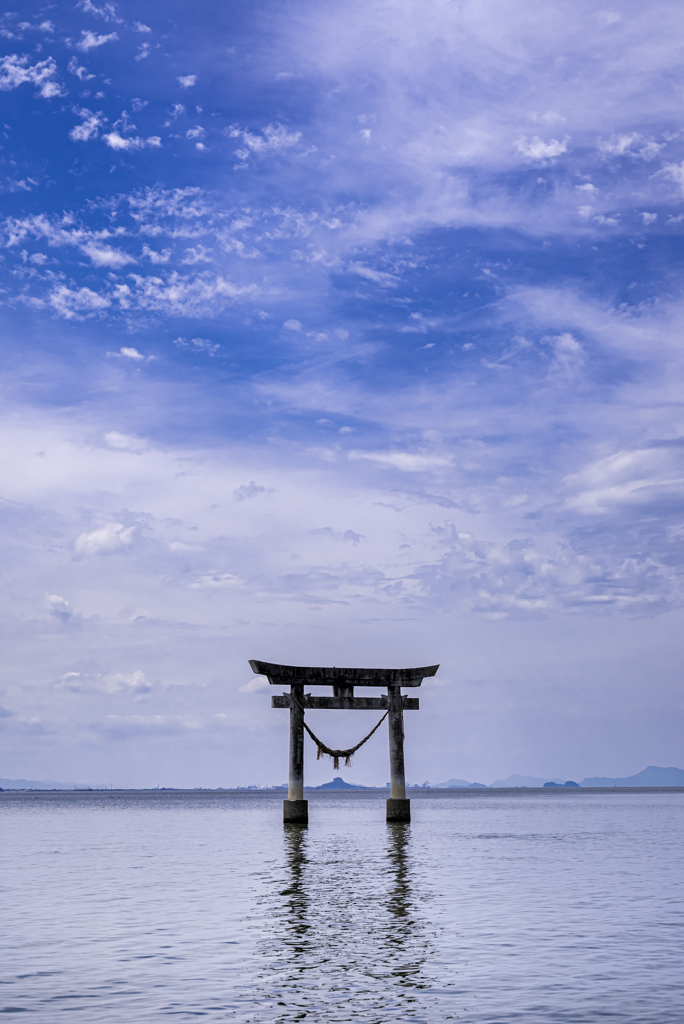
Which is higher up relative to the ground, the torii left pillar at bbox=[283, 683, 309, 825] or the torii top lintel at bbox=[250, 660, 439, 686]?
the torii top lintel at bbox=[250, 660, 439, 686]

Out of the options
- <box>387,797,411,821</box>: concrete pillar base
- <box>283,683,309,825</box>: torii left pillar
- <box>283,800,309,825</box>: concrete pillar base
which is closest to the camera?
<box>283,683,309,825</box>: torii left pillar

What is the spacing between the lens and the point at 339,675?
1272 inches

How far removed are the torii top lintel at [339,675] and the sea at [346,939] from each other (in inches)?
230

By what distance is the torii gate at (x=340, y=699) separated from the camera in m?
31.7

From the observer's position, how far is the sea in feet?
31.4

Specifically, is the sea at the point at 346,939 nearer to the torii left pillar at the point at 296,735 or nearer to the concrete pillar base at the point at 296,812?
the torii left pillar at the point at 296,735

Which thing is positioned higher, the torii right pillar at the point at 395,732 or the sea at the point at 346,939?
the torii right pillar at the point at 395,732

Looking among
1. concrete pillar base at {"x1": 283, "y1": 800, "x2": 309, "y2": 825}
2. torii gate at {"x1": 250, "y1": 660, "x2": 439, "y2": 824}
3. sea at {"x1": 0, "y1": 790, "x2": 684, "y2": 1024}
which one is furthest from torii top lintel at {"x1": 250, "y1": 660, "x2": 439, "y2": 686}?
sea at {"x1": 0, "y1": 790, "x2": 684, "y2": 1024}

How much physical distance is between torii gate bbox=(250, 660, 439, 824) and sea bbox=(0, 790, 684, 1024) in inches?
192

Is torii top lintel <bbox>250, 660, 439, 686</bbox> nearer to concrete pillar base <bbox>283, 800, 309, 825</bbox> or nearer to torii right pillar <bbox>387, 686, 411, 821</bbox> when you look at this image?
torii right pillar <bbox>387, 686, 411, 821</bbox>

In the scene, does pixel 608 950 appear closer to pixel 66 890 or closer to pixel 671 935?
pixel 671 935

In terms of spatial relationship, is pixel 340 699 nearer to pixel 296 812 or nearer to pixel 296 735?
pixel 296 735

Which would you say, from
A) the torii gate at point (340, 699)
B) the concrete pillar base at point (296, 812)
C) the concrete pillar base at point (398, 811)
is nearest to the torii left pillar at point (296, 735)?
the torii gate at point (340, 699)

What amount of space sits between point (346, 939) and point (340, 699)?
1949 cm
